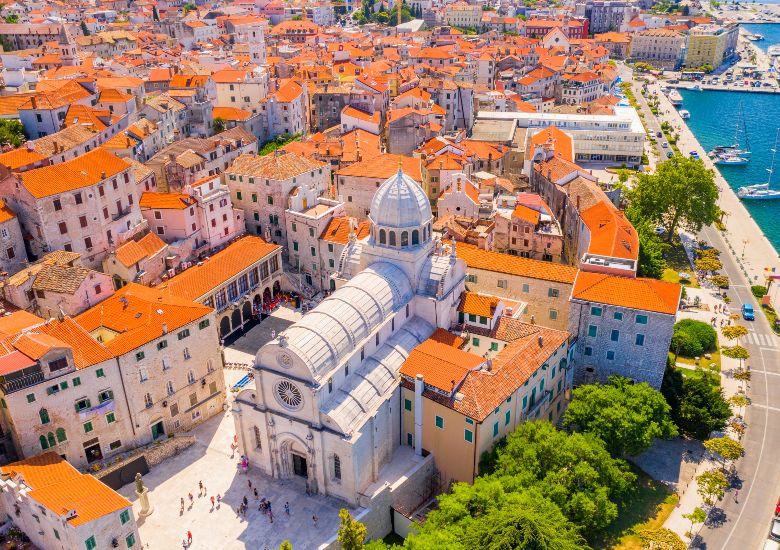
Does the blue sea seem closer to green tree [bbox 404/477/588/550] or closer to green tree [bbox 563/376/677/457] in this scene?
green tree [bbox 563/376/677/457]

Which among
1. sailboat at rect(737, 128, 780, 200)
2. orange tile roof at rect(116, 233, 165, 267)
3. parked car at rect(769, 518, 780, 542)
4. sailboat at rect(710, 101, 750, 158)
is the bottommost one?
parked car at rect(769, 518, 780, 542)

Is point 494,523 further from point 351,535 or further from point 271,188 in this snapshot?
point 271,188

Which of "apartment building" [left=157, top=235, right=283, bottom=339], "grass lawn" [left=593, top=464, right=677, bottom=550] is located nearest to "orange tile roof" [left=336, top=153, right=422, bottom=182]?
"apartment building" [left=157, top=235, right=283, bottom=339]

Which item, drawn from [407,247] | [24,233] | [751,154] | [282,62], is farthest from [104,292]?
[751,154]

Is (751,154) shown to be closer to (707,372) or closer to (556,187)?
(556,187)

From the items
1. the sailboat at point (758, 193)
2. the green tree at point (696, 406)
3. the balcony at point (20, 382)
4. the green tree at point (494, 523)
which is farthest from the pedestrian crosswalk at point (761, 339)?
the balcony at point (20, 382)

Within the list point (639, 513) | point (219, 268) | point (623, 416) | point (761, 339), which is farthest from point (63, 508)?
point (761, 339)
